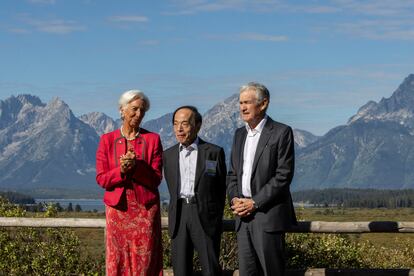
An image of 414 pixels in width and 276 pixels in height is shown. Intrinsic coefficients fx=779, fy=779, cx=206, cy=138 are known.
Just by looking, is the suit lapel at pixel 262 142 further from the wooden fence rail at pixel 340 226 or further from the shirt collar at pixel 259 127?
the wooden fence rail at pixel 340 226

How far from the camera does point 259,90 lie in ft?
24.0

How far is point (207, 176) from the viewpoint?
7566 mm

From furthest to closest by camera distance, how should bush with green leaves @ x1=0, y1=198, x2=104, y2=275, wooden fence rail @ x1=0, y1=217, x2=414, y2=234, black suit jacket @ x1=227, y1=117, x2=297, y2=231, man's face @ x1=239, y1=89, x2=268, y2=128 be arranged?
bush with green leaves @ x1=0, y1=198, x2=104, y2=275, wooden fence rail @ x1=0, y1=217, x2=414, y2=234, man's face @ x1=239, y1=89, x2=268, y2=128, black suit jacket @ x1=227, y1=117, x2=297, y2=231

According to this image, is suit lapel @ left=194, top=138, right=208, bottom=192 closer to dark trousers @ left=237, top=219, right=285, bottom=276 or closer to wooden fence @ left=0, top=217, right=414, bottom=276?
dark trousers @ left=237, top=219, right=285, bottom=276

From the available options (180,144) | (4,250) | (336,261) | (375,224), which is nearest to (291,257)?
(336,261)

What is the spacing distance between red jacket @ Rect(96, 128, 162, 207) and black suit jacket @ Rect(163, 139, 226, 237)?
18 centimetres

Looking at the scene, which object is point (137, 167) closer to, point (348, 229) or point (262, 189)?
point (262, 189)

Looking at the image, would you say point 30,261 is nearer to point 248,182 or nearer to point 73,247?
point 73,247

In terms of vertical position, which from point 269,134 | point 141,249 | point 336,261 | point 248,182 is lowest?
point 336,261

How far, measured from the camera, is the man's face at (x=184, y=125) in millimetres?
7477

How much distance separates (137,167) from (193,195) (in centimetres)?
62

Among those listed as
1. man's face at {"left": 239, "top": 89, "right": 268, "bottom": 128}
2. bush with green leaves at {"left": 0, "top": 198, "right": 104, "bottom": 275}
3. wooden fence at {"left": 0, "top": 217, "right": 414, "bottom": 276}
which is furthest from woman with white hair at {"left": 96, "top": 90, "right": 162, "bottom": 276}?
bush with green leaves at {"left": 0, "top": 198, "right": 104, "bottom": 275}

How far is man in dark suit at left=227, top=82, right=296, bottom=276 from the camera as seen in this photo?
726 centimetres

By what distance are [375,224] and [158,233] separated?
8.80 ft
